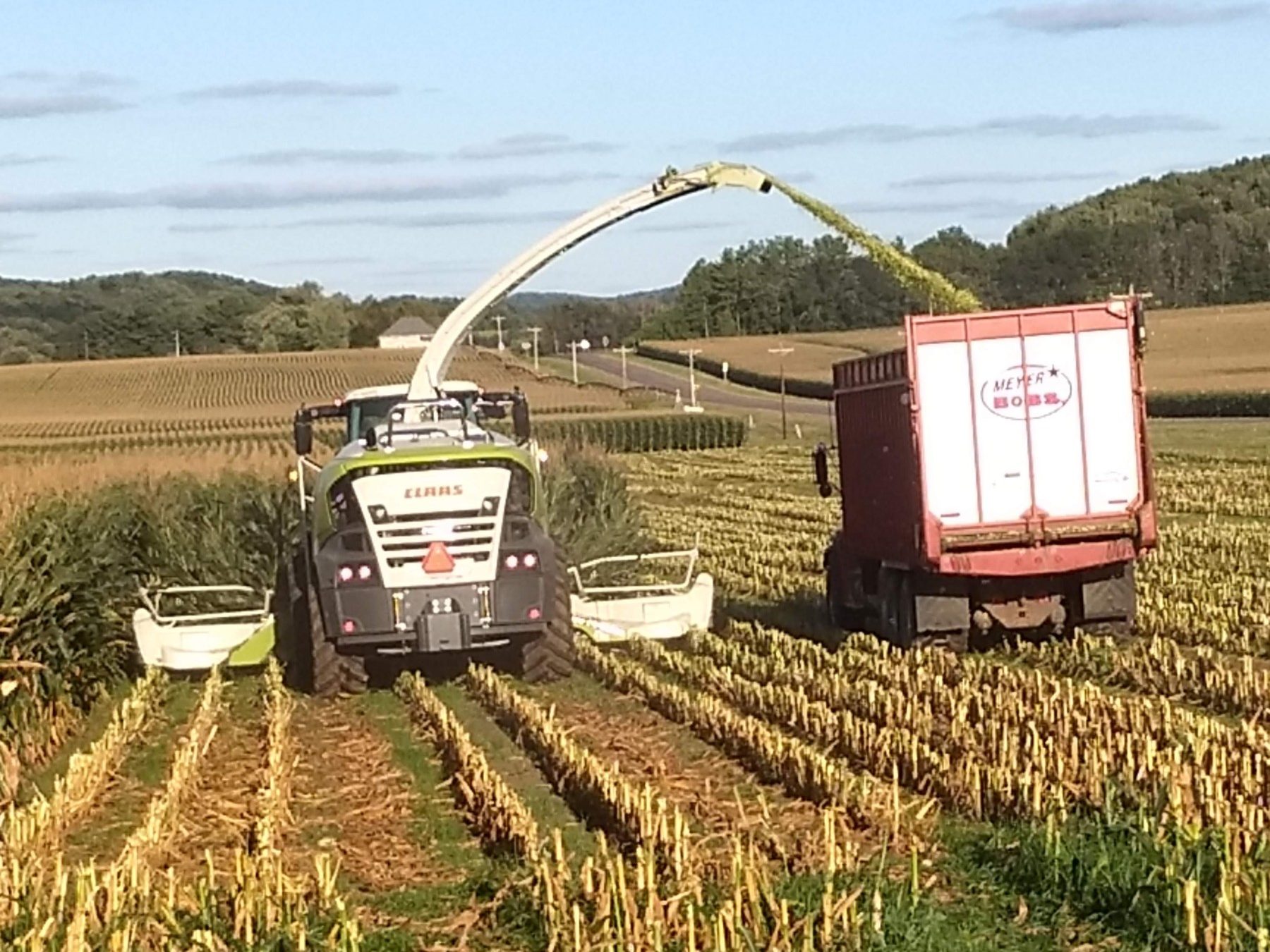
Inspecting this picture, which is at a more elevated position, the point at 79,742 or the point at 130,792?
the point at 130,792

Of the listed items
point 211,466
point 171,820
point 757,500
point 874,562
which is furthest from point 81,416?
point 171,820

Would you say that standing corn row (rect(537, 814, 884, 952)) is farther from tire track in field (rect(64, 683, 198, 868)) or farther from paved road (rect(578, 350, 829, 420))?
paved road (rect(578, 350, 829, 420))

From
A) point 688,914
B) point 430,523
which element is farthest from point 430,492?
point 688,914

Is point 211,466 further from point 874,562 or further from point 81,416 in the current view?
point 81,416

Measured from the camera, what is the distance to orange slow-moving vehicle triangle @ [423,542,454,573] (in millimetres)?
17297

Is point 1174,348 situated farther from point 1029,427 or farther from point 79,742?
point 79,742

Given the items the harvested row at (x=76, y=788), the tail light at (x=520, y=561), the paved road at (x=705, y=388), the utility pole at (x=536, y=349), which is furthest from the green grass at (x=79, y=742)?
the utility pole at (x=536, y=349)

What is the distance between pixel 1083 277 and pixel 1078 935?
121m

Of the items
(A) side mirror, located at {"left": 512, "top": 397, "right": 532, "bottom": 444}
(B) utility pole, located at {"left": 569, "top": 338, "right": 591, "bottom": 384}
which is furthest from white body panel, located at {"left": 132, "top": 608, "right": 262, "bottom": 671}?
(B) utility pole, located at {"left": 569, "top": 338, "right": 591, "bottom": 384}

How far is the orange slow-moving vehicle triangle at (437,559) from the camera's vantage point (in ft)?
56.7

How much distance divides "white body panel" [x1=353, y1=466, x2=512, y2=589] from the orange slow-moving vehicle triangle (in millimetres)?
29

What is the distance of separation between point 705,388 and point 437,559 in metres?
87.6

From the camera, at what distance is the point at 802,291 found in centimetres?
13900

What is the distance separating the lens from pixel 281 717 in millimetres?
15992
